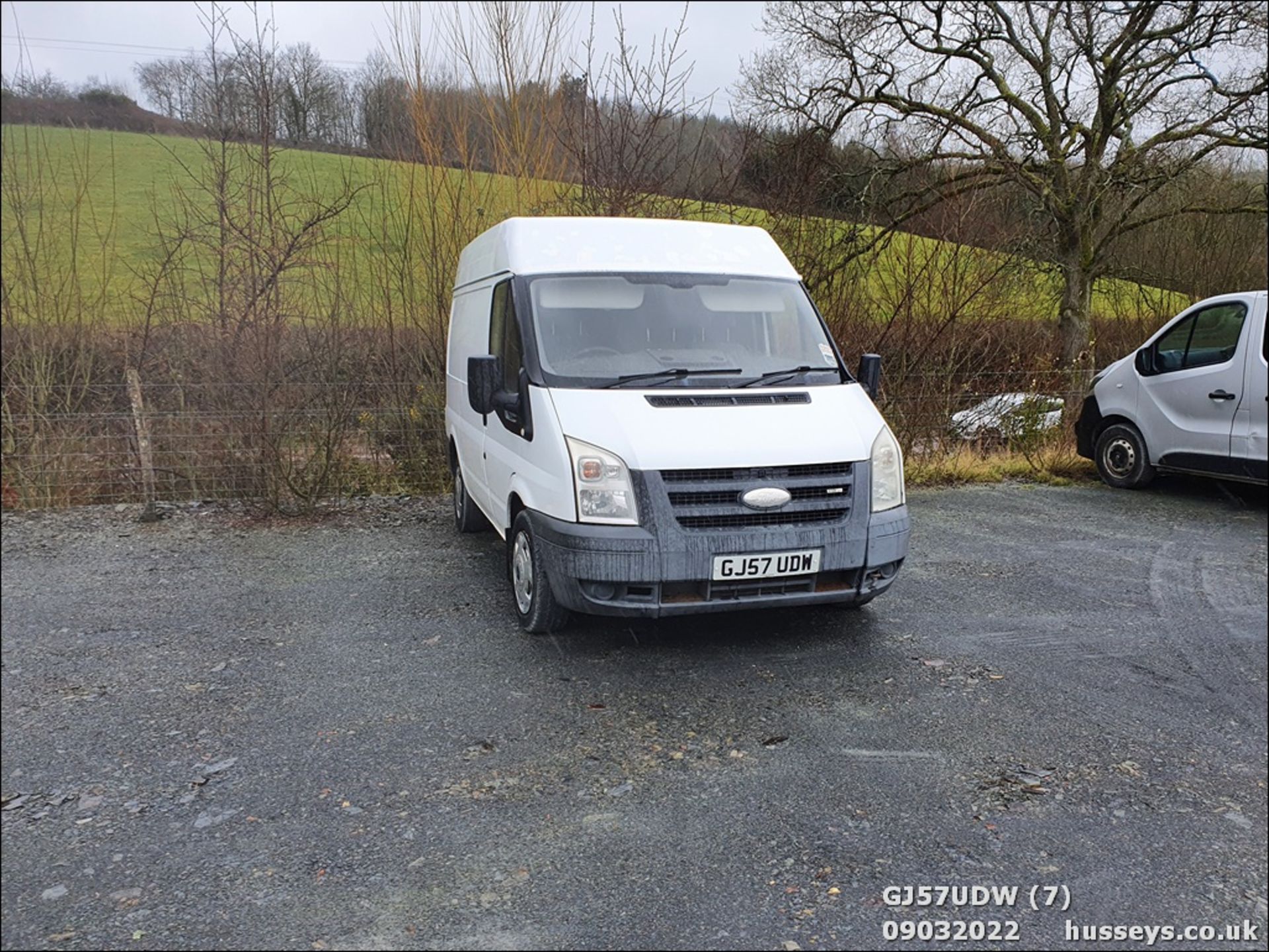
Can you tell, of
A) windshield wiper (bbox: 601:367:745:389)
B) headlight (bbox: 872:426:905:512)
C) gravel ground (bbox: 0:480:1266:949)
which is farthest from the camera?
windshield wiper (bbox: 601:367:745:389)

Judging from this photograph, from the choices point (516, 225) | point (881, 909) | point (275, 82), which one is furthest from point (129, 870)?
point (516, 225)

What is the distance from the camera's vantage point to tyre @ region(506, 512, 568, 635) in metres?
4.12

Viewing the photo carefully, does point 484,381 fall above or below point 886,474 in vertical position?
above

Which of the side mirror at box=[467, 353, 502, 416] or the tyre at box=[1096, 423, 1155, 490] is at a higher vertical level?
the side mirror at box=[467, 353, 502, 416]

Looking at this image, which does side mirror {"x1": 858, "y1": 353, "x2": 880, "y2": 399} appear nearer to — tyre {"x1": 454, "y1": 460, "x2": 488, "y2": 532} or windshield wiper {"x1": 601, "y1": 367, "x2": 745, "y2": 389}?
windshield wiper {"x1": 601, "y1": 367, "x2": 745, "y2": 389}

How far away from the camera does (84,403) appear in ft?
7.26

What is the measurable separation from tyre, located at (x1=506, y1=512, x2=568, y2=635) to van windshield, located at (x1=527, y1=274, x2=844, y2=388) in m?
0.80

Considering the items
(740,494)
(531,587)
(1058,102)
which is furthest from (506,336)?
(1058,102)

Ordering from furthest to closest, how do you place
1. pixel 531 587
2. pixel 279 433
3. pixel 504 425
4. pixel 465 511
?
pixel 465 511 → pixel 279 433 → pixel 504 425 → pixel 531 587

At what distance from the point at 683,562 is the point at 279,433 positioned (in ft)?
10.7

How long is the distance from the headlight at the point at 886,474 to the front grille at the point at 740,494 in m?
0.30

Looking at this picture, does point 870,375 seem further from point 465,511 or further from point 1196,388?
→ point 465,511

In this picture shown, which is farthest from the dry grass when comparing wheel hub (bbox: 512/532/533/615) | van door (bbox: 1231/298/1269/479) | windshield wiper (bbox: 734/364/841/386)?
van door (bbox: 1231/298/1269/479)

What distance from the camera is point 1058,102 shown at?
482 inches
